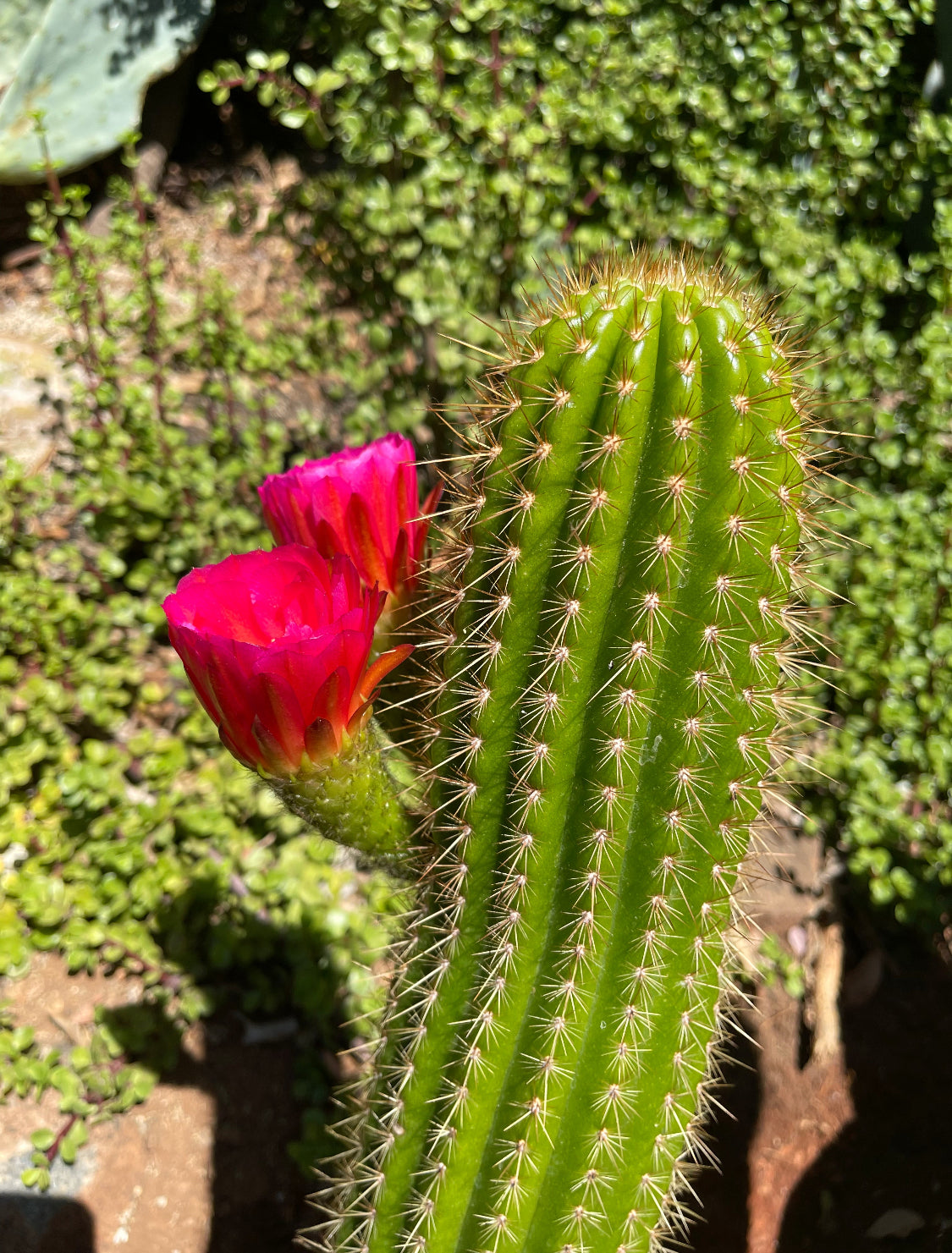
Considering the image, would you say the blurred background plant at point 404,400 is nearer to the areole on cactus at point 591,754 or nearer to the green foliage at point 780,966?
the green foliage at point 780,966

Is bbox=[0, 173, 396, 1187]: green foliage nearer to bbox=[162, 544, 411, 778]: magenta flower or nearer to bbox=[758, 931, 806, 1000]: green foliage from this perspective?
bbox=[758, 931, 806, 1000]: green foliage

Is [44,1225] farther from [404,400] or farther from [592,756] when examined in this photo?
[404,400]

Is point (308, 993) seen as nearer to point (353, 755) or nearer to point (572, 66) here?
point (353, 755)

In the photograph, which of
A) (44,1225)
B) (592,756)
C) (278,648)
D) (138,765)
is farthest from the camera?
(138,765)

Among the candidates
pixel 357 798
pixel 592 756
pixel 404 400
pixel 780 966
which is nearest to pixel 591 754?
pixel 592 756

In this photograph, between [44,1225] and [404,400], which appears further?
[404,400]

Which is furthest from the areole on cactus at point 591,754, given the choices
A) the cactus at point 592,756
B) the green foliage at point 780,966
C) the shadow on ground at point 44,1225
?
the green foliage at point 780,966
